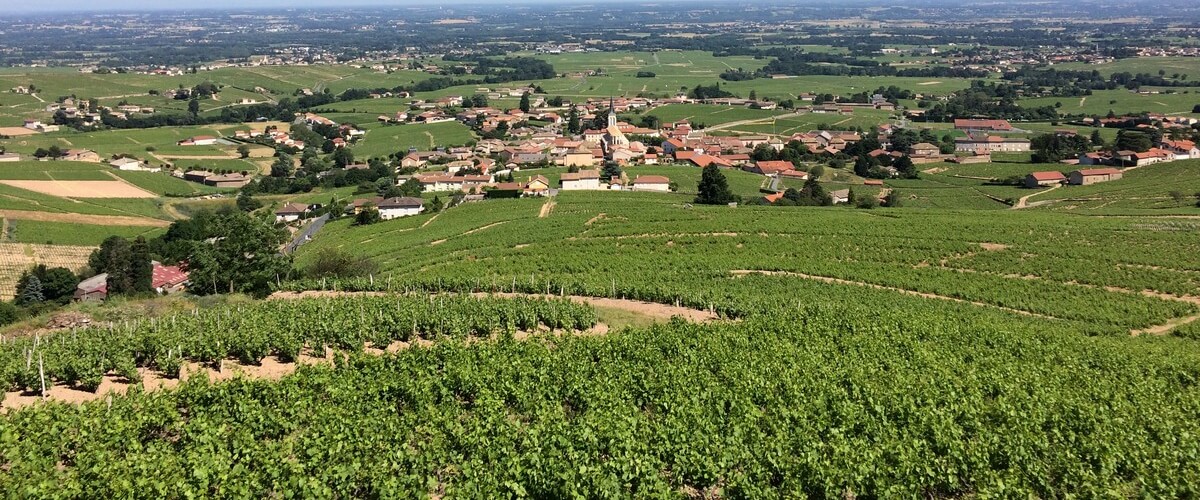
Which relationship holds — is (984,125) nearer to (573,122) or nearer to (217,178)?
(573,122)

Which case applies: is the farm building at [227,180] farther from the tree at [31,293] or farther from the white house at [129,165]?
the tree at [31,293]

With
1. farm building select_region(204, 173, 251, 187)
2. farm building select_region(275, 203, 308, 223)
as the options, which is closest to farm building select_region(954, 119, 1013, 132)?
farm building select_region(275, 203, 308, 223)

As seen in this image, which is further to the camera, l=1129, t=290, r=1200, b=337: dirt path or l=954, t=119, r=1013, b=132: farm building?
l=954, t=119, r=1013, b=132: farm building

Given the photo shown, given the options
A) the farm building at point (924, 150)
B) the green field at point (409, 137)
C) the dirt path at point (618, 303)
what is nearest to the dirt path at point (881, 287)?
the dirt path at point (618, 303)

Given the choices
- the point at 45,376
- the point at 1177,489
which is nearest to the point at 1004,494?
the point at 1177,489

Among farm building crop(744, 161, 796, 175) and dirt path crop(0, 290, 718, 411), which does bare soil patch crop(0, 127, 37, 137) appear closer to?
farm building crop(744, 161, 796, 175)

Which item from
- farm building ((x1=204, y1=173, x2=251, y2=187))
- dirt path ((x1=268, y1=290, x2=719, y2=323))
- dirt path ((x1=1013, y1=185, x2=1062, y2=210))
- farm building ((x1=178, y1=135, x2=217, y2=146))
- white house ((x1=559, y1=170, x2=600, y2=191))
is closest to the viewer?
dirt path ((x1=268, y1=290, x2=719, y2=323))

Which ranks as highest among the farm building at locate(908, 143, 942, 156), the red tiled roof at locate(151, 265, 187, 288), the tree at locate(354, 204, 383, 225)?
the farm building at locate(908, 143, 942, 156)

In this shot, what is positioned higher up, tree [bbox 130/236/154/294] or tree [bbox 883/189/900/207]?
tree [bbox 883/189/900/207]
